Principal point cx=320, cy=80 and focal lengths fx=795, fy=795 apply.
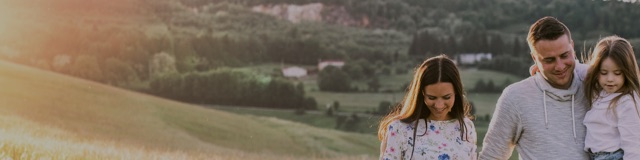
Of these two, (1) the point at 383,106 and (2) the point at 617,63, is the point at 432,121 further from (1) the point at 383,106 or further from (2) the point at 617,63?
(1) the point at 383,106

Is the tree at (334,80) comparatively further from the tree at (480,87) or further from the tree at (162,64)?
the tree at (162,64)

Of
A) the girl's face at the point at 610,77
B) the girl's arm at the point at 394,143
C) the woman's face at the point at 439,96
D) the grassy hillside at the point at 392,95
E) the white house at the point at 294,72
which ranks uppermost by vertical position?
the girl's face at the point at 610,77

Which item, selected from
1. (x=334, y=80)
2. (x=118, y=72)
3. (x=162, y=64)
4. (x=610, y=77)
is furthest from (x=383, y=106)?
(x=610, y=77)

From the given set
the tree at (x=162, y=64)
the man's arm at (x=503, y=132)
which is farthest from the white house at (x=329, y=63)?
the man's arm at (x=503, y=132)

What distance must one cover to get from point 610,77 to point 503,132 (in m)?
0.73

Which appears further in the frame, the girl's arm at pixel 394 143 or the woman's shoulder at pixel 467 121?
the woman's shoulder at pixel 467 121

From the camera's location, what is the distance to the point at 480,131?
208ft

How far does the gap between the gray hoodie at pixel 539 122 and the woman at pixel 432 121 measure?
7.5 inches

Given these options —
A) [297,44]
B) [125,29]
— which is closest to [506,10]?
[297,44]

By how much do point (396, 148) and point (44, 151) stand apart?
427 centimetres

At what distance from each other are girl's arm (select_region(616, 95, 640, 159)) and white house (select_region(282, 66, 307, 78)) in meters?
64.6

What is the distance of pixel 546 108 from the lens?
479cm

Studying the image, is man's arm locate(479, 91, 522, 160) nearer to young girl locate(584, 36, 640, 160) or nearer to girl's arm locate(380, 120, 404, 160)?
young girl locate(584, 36, 640, 160)

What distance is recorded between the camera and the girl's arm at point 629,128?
4.43 metres
